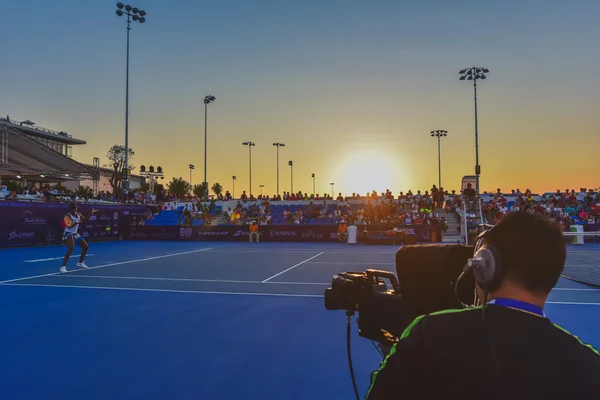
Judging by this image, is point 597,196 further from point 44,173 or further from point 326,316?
point 44,173

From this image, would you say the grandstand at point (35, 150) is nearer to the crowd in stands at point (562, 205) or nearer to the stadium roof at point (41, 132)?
the stadium roof at point (41, 132)

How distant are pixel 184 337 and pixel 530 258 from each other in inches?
220

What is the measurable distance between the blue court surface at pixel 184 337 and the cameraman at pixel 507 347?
312cm

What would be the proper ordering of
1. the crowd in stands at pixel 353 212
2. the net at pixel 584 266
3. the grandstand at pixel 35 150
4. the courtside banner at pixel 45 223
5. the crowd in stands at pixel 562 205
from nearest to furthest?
1. the net at pixel 584 266
2. the courtside banner at pixel 45 223
3. the crowd in stands at pixel 562 205
4. the crowd in stands at pixel 353 212
5. the grandstand at pixel 35 150

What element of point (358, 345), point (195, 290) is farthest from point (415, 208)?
point (358, 345)

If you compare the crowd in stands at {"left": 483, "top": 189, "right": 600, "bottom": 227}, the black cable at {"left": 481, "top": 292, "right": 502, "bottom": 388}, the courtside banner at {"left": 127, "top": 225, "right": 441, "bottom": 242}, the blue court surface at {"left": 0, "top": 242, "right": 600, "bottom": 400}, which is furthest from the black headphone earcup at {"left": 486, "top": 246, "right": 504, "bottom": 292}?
the crowd in stands at {"left": 483, "top": 189, "right": 600, "bottom": 227}

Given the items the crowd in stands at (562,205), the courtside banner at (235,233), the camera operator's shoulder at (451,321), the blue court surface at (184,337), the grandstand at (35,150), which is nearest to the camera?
the camera operator's shoulder at (451,321)

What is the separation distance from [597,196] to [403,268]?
131 ft

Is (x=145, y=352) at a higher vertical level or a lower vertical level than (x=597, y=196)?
lower

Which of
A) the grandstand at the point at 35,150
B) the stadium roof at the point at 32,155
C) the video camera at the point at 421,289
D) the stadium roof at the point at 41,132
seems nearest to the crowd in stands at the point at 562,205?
the video camera at the point at 421,289

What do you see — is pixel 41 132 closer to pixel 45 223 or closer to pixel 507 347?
pixel 45 223

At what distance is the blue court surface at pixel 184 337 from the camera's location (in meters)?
4.36

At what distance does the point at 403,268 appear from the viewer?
213cm

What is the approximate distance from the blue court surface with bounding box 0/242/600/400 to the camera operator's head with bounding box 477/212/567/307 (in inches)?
126
